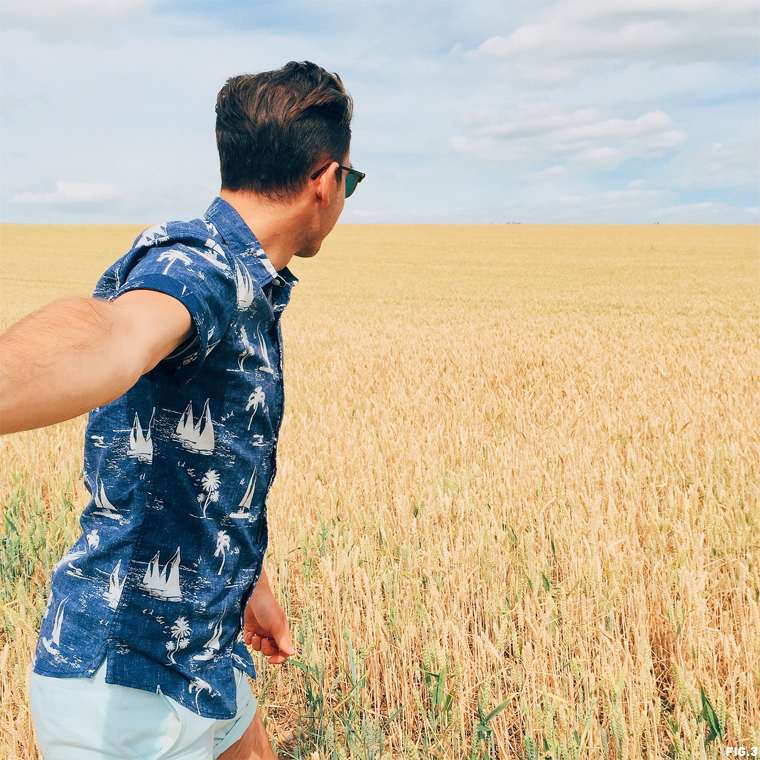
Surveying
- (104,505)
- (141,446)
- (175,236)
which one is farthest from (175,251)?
(104,505)

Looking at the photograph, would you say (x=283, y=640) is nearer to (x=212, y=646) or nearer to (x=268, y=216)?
(x=212, y=646)

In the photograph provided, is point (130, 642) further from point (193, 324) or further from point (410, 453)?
point (410, 453)

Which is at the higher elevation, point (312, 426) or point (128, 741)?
point (128, 741)


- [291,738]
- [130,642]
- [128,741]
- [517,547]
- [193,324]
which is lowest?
[291,738]

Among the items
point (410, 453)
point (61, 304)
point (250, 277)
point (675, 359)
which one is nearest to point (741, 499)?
point (410, 453)

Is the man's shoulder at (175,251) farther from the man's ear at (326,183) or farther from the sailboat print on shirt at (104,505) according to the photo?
the sailboat print on shirt at (104,505)

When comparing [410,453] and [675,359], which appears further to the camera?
[675,359]

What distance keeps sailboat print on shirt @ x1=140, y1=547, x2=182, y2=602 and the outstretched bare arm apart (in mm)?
458

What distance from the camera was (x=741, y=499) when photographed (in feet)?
12.6

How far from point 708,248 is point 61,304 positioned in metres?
46.3

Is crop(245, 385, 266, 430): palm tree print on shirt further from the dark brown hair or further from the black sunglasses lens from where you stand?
the black sunglasses lens

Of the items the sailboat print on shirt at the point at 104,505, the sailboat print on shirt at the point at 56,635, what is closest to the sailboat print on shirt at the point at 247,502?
the sailboat print on shirt at the point at 104,505

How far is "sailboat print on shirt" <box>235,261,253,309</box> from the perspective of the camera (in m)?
1.24

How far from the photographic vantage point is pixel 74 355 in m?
0.90
